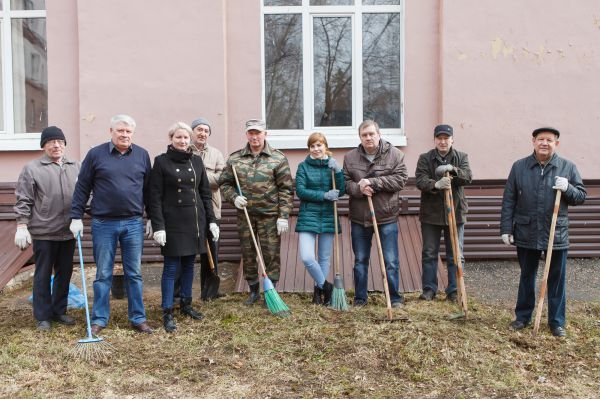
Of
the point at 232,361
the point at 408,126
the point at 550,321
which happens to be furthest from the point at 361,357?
the point at 408,126

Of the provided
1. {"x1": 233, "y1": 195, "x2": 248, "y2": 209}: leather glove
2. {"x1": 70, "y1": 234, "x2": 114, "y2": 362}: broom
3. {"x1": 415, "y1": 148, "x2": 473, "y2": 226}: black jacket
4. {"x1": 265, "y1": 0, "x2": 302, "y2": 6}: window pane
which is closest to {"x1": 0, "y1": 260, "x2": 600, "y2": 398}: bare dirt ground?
{"x1": 70, "y1": 234, "x2": 114, "y2": 362}: broom

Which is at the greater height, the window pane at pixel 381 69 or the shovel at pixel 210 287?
the window pane at pixel 381 69

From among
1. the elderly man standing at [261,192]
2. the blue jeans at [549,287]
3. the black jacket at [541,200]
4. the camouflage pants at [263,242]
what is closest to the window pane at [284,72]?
the elderly man standing at [261,192]

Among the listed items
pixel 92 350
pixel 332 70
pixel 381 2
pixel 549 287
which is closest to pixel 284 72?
pixel 332 70

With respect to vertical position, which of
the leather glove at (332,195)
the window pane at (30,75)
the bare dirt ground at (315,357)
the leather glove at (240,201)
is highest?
the window pane at (30,75)

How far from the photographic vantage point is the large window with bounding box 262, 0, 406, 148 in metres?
7.98

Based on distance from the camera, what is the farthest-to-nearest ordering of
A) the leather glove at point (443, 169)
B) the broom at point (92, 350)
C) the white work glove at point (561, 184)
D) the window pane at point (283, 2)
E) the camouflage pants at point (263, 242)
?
the window pane at point (283, 2) < the camouflage pants at point (263, 242) < the leather glove at point (443, 169) < the white work glove at point (561, 184) < the broom at point (92, 350)

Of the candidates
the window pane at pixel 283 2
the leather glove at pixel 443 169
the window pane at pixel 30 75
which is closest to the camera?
the leather glove at pixel 443 169

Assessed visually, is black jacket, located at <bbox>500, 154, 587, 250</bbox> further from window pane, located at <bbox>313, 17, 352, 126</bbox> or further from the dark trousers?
the dark trousers

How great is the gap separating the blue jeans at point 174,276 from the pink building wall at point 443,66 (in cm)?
248

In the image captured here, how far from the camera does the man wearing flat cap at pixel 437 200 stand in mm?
5809

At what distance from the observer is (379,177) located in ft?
18.2

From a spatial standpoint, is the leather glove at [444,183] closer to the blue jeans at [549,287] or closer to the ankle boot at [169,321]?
the blue jeans at [549,287]

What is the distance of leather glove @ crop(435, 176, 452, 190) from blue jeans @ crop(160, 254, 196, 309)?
7.55 ft
